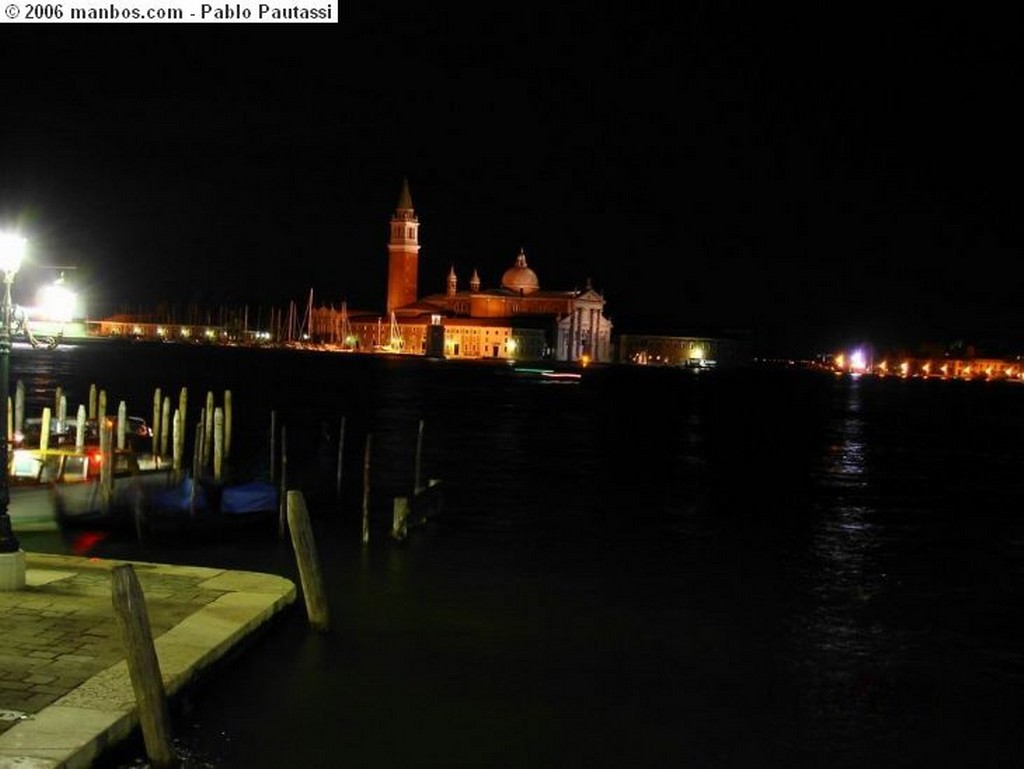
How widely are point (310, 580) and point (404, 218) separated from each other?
134 metres

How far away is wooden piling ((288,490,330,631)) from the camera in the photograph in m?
10.1

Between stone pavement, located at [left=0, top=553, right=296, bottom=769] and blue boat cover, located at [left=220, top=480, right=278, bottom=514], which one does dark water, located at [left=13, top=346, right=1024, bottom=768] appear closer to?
stone pavement, located at [left=0, top=553, right=296, bottom=769]

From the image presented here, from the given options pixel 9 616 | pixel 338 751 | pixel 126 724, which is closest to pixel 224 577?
pixel 9 616

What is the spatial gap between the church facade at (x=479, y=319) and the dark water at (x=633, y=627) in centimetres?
10351

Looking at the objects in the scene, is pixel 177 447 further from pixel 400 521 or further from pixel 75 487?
pixel 400 521

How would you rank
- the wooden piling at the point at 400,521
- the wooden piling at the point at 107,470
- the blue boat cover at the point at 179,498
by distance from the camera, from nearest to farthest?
the wooden piling at the point at 400,521 < the wooden piling at the point at 107,470 < the blue boat cover at the point at 179,498

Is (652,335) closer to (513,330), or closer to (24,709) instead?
(513,330)

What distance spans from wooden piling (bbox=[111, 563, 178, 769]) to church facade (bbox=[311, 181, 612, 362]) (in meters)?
125

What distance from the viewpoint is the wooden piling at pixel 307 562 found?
1005 cm

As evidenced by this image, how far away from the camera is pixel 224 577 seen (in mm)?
10508

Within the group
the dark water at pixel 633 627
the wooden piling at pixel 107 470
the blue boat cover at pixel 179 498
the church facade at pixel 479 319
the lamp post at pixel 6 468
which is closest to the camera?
the dark water at pixel 633 627

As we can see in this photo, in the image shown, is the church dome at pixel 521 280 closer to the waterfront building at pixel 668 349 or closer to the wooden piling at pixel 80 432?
the waterfront building at pixel 668 349

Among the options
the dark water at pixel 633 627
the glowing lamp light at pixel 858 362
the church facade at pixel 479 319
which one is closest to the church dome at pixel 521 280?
the church facade at pixel 479 319

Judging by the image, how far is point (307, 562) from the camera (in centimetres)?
1013
